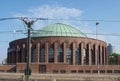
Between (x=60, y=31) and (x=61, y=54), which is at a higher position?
(x=60, y=31)

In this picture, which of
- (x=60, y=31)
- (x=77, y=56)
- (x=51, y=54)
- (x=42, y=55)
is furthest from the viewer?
(x=60, y=31)

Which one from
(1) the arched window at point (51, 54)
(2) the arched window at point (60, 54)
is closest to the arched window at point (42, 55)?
(1) the arched window at point (51, 54)

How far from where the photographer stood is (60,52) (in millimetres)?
120562

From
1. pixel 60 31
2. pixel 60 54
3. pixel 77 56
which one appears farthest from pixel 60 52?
pixel 60 31

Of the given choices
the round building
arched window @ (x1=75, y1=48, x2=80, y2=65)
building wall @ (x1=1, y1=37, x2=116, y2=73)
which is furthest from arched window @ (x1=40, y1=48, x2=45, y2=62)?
arched window @ (x1=75, y1=48, x2=80, y2=65)

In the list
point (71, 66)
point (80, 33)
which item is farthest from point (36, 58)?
point (80, 33)

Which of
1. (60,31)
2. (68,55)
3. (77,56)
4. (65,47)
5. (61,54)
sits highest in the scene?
(60,31)

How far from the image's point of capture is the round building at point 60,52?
373ft

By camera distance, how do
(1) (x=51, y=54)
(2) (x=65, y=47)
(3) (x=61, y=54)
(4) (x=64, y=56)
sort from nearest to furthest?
1. (4) (x=64, y=56)
2. (2) (x=65, y=47)
3. (3) (x=61, y=54)
4. (1) (x=51, y=54)

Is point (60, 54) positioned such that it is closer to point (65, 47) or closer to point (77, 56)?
point (65, 47)

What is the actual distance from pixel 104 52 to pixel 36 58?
2991cm

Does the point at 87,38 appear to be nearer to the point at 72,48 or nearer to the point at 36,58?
the point at 72,48

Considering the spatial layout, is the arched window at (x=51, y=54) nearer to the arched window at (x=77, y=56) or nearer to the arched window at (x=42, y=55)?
the arched window at (x=42, y=55)

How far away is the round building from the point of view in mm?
113688
